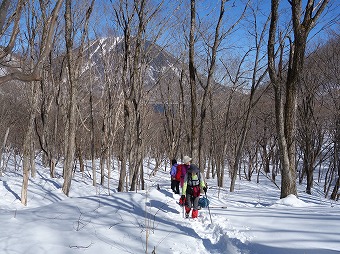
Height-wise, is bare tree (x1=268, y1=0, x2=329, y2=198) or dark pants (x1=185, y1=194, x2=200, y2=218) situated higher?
bare tree (x1=268, y1=0, x2=329, y2=198)

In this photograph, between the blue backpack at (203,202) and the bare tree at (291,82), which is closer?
the blue backpack at (203,202)

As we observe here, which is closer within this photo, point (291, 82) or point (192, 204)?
point (192, 204)

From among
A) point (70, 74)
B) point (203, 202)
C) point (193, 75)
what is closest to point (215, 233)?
point (203, 202)

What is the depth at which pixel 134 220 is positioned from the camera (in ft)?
18.7

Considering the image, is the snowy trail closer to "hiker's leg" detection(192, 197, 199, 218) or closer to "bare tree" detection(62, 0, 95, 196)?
"hiker's leg" detection(192, 197, 199, 218)

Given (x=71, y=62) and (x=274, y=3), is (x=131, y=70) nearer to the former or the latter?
(x=71, y=62)

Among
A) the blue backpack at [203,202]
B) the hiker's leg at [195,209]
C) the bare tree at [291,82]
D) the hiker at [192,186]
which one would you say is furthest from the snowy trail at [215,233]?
the bare tree at [291,82]

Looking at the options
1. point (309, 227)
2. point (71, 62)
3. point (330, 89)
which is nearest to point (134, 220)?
point (309, 227)

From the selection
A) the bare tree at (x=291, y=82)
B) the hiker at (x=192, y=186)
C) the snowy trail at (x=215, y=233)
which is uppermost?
the bare tree at (x=291, y=82)

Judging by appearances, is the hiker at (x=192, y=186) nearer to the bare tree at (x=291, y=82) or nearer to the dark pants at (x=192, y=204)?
the dark pants at (x=192, y=204)

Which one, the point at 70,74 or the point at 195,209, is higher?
the point at 70,74

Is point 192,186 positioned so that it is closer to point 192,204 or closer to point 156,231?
point 192,204

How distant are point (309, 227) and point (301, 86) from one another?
49.0 ft

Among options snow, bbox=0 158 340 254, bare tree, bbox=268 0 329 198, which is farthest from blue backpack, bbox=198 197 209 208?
bare tree, bbox=268 0 329 198
